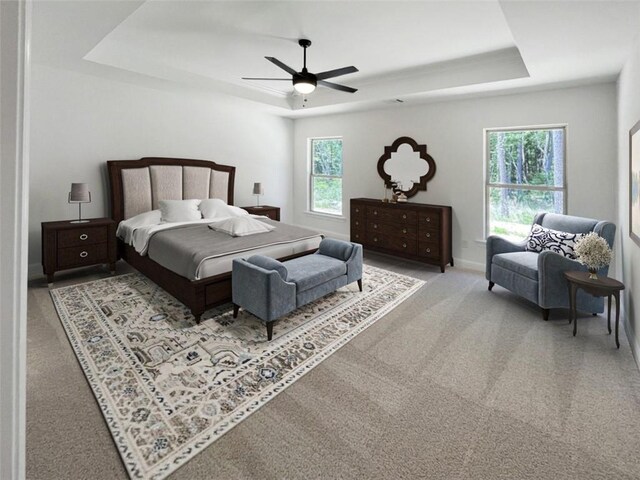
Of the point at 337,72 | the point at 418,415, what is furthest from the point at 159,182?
the point at 418,415

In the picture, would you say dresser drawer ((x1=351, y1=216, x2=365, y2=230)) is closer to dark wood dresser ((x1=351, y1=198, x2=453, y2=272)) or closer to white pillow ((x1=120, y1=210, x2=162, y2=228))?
dark wood dresser ((x1=351, y1=198, x2=453, y2=272))

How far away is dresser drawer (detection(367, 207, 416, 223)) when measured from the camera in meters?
5.19

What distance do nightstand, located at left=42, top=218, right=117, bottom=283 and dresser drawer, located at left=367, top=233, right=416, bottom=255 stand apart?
3.84 metres

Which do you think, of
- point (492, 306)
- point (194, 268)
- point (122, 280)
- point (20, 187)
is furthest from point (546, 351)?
point (122, 280)

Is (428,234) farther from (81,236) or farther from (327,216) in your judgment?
(81,236)

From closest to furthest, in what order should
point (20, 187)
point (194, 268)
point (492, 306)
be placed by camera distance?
point (20, 187)
point (194, 268)
point (492, 306)

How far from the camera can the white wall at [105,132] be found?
4.29 metres

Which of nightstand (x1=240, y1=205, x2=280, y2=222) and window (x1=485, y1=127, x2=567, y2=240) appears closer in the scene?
window (x1=485, y1=127, x2=567, y2=240)

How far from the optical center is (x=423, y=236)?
199 inches

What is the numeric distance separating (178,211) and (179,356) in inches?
110

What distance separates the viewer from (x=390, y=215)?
214 inches

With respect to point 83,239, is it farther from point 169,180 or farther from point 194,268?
point 194,268

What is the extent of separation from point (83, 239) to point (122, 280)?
688 mm

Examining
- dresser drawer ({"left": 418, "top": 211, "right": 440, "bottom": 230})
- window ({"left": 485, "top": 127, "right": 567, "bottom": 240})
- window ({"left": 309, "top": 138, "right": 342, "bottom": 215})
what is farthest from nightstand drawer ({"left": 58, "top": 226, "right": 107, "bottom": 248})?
window ({"left": 485, "top": 127, "right": 567, "bottom": 240})
